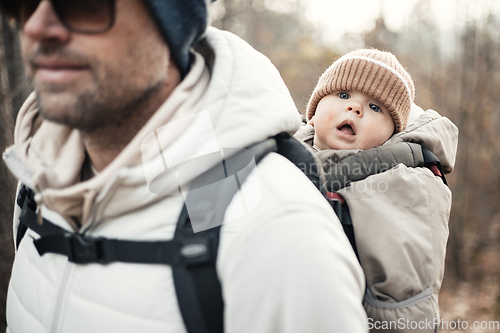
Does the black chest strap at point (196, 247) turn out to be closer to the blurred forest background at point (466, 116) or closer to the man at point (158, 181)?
the man at point (158, 181)

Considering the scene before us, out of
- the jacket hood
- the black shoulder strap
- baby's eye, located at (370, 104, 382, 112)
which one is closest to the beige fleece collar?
the jacket hood

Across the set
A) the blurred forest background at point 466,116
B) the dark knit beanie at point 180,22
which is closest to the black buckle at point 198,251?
the dark knit beanie at point 180,22

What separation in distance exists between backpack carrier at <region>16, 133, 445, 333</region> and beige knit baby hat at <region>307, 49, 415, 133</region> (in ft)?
3.09

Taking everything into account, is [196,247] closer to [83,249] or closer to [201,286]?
[201,286]

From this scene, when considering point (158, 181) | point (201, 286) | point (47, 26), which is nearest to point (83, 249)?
point (158, 181)

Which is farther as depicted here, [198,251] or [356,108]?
[356,108]

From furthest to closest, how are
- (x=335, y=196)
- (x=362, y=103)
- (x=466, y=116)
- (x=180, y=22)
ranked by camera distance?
(x=466, y=116), (x=362, y=103), (x=335, y=196), (x=180, y=22)

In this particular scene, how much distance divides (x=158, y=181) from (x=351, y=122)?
1254 mm

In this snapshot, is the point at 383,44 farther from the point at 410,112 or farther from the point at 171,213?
the point at 171,213

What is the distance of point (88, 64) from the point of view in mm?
1109

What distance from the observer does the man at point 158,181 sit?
956mm

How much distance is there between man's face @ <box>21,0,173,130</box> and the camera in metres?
1.10

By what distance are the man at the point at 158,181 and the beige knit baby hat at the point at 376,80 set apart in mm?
862

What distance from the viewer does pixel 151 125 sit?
3.80 ft
